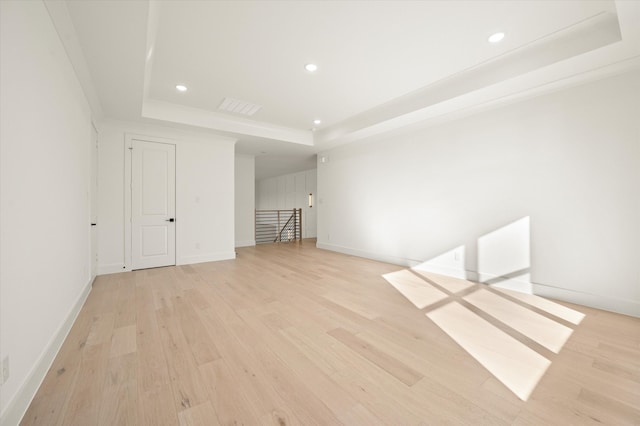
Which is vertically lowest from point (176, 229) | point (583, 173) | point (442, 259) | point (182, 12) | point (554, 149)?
point (442, 259)

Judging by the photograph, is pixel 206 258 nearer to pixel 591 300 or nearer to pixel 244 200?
pixel 244 200

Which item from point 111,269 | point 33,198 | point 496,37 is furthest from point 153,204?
point 496,37

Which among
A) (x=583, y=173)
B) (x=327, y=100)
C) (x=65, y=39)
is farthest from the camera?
(x=327, y=100)

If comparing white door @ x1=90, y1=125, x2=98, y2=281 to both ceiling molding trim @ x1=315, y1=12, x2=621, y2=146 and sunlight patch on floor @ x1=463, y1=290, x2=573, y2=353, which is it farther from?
sunlight patch on floor @ x1=463, y1=290, x2=573, y2=353

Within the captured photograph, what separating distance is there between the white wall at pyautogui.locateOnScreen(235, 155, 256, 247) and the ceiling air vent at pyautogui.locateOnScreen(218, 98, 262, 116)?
3019mm

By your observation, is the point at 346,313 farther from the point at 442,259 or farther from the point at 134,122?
the point at 134,122

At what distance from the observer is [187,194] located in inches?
203

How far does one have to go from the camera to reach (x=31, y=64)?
64.4 inches

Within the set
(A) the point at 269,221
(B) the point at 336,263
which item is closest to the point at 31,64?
(B) the point at 336,263

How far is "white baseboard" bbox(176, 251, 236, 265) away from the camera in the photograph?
5.12 metres

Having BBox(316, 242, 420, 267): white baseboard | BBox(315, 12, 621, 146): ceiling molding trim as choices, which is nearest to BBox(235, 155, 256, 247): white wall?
BBox(316, 242, 420, 267): white baseboard

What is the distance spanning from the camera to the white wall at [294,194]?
32.5 feet

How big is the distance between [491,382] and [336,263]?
360cm

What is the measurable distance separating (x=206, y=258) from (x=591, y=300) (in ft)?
19.9
